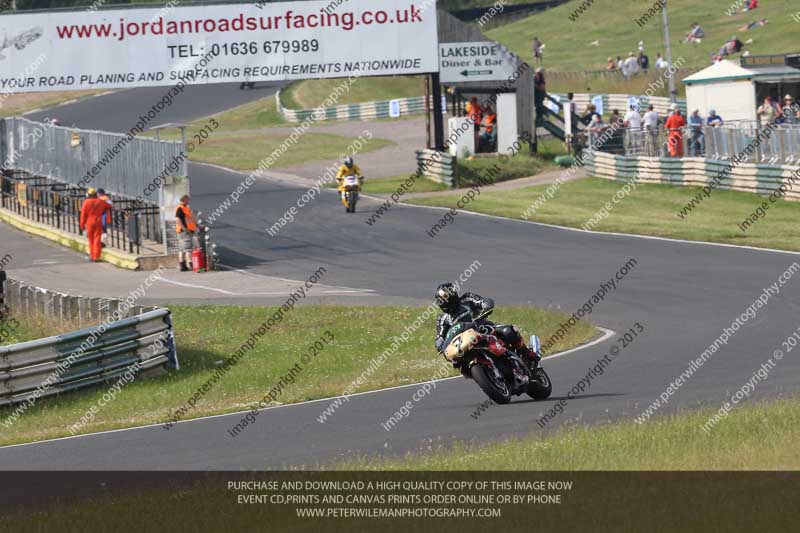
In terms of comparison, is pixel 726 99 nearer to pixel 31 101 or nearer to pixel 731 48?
pixel 731 48

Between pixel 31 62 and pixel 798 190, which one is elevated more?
pixel 31 62

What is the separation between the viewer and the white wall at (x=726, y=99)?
38562 mm

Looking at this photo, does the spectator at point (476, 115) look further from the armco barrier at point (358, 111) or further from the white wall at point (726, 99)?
the armco barrier at point (358, 111)

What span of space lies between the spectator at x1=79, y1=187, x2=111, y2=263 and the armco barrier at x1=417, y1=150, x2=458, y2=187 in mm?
12848

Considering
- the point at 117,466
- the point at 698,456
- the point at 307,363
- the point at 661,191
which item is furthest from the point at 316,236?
the point at 698,456

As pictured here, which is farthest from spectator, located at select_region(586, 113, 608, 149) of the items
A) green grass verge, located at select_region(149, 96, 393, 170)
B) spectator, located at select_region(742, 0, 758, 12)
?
spectator, located at select_region(742, 0, 758, 12)

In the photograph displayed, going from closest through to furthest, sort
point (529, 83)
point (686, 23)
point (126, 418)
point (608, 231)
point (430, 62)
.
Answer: point (126, 418), point (608, 231), point (430, 62), point (529, 83), point (686, 23)

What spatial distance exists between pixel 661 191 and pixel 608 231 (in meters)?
6.88

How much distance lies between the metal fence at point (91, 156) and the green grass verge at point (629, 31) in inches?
1331

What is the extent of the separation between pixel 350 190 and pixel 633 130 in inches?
377

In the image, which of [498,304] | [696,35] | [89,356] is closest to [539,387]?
[89,356]

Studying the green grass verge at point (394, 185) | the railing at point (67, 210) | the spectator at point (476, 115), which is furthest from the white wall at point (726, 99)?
the railing at point (67, 210)

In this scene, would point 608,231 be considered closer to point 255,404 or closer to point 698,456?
point 255,404

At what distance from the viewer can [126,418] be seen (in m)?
15.3
